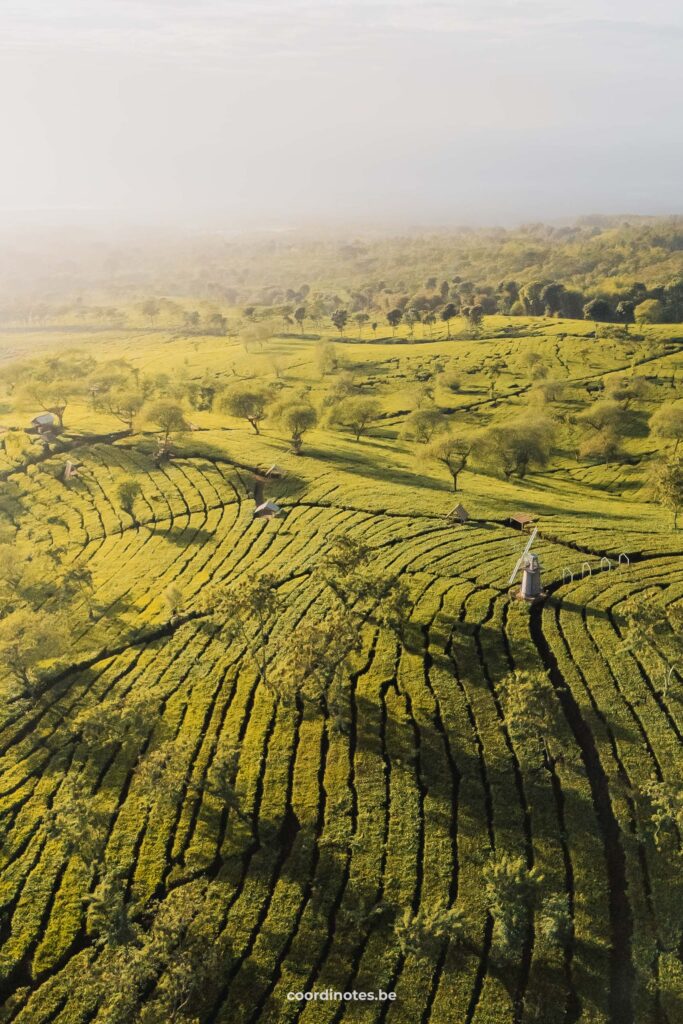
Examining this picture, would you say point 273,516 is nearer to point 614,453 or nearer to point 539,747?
point 539,747

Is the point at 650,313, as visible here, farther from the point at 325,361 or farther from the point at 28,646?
the point at 28,646

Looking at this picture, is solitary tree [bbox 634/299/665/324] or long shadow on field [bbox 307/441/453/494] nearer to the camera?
long shadow on field [bbox 307/441/453/494]

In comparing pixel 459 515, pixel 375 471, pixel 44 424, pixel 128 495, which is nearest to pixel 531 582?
pixel 459 515

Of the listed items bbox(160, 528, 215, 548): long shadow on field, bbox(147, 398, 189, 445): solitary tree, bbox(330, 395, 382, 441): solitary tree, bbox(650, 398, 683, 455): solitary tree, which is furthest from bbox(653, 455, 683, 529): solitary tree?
bbox(147, 398, 189, 445): solitary tree

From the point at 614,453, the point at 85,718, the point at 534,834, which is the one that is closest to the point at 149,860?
the point at 85,718

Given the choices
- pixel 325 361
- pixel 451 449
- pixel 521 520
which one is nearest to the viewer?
pixel 521 520

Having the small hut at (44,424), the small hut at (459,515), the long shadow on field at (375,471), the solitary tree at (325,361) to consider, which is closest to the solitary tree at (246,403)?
the long shadow on field at (375,471)

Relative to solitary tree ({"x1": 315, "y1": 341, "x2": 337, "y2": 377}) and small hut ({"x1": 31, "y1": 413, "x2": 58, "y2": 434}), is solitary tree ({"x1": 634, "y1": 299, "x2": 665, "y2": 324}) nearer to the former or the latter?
solitary tree ({"x1": 315, "y1": 341, "x2": 337, "y2": 377})
